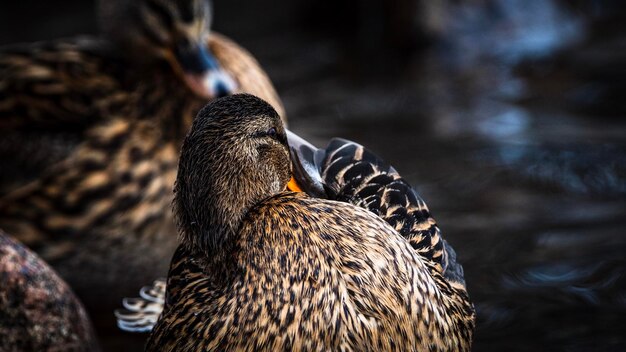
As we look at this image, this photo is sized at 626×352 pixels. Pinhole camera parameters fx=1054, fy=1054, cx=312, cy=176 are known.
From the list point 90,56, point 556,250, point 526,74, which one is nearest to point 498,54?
point 526,74

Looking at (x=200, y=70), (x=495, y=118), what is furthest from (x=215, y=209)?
(x=495, y=118)

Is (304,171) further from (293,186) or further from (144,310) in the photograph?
(144,310)

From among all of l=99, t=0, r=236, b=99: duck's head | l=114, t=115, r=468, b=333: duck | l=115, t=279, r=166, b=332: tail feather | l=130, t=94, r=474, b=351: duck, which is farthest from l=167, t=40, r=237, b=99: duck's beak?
l=130, t=94, r=474, b=351: duck

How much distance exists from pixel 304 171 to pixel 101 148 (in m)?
1.76

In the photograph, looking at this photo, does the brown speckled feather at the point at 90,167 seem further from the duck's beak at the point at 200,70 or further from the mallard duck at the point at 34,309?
the mallard duck at the point at 34,309

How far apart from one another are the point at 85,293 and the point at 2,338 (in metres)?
1.28

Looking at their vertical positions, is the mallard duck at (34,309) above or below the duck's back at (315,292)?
below

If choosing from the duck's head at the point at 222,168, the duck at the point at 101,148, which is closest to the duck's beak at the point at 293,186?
the duck's head at the point at 222,168

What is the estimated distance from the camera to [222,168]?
3.33m

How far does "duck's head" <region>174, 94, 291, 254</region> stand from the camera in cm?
333

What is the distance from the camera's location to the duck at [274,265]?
3.17 metres

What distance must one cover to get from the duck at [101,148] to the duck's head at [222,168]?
1729mm

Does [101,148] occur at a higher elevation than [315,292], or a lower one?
lower

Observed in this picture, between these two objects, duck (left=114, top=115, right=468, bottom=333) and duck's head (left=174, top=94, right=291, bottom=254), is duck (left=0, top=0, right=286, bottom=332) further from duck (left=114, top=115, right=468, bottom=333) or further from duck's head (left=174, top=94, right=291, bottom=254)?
duck's head (left=174, top=94, right=291, bottom=254)
